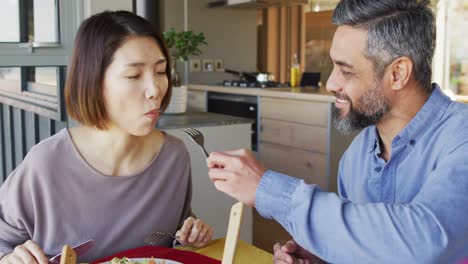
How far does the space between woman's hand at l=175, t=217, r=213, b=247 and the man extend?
0.66 ft

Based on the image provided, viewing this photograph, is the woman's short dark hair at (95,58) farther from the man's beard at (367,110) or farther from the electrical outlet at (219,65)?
the electrical outlet at (219,65)

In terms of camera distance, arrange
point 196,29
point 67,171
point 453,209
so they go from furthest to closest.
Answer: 1. point 196,29
2. point 67,171
3. point 453,209

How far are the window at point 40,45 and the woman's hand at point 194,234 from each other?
3.97 ft

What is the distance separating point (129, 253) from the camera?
1156mm

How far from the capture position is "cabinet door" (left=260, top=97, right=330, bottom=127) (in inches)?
142

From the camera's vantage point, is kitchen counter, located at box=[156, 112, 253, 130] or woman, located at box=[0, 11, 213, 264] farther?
kitchen counter, located at box=[156, 112, 253, 130]

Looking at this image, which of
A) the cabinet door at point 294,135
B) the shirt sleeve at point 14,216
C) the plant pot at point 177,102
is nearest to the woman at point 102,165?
the shirt sleeve at point 14,216

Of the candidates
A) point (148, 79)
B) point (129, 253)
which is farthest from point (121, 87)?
point (129, 253)

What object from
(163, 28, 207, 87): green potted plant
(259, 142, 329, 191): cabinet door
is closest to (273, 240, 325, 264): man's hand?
(163, 28, 207, 87): green potted plant

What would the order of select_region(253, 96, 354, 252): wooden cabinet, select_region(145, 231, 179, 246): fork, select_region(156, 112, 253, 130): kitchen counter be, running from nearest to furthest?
select_region(145, 231, 179, 246): fork, select_region(156, 112, 253, 130): kitchen counter, select_region(253, 96, 354, 252): wooden cabinet

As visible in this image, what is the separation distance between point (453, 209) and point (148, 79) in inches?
30.3

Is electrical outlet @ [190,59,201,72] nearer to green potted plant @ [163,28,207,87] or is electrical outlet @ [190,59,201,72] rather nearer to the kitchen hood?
the kitchen hood

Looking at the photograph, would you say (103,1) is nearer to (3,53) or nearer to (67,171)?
(3,53)

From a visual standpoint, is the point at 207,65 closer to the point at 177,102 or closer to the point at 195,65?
the point at 195,65
